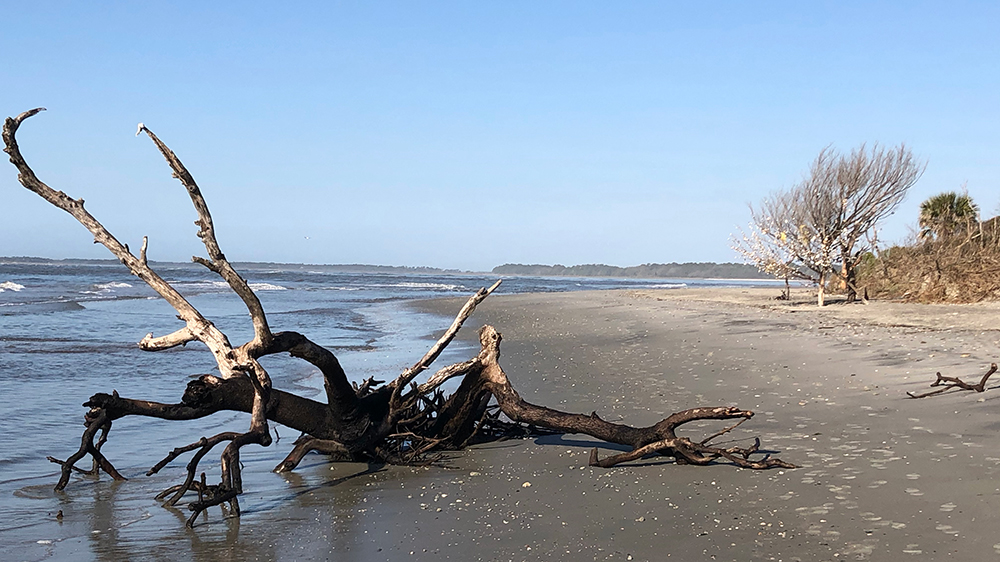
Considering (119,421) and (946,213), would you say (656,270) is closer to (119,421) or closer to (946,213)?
(946,213)

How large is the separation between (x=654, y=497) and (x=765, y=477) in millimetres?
843

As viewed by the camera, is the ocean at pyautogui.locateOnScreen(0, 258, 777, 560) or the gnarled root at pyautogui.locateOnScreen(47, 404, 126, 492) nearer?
the ocean at pyautogui.locateOnScreen(0, 258, 777, 560)

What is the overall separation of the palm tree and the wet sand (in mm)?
17724

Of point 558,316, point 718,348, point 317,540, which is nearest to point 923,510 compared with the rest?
point 317,540

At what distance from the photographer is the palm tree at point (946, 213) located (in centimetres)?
2447

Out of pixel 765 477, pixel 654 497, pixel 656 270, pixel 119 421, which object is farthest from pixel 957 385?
pixel 656 270

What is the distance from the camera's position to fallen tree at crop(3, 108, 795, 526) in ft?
17.2

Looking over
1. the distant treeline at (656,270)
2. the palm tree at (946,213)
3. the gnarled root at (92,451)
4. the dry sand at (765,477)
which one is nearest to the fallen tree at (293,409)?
the gnarled root at (92,451)

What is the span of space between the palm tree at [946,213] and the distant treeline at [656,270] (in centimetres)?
8465

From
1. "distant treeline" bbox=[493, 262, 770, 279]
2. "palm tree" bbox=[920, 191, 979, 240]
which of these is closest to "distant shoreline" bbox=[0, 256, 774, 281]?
"distant treeline" bbox=[493, 262, 770, 279]

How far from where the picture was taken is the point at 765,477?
508 cm

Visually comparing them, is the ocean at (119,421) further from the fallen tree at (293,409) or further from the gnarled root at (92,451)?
the fallen tree at (293,409)

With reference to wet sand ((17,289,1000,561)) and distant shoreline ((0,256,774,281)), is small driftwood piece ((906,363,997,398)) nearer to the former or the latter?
wet sand ((17,289,1000,561))

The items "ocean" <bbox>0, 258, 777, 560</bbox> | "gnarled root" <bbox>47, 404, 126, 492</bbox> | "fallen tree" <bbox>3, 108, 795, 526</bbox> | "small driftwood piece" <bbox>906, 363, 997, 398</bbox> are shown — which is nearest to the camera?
"ocean" <bbox>0, 258, 777, 560</bbox>
